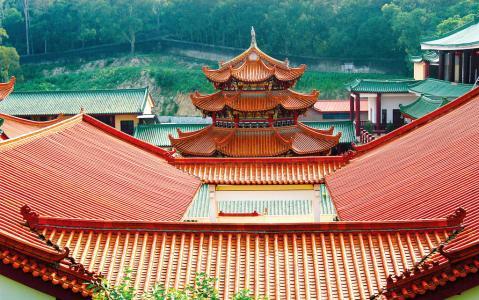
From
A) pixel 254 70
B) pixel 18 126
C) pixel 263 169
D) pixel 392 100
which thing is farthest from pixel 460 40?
pixel 18 126

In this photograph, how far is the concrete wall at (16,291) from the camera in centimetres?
781

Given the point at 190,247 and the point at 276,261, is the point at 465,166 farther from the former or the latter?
the point at 190,247

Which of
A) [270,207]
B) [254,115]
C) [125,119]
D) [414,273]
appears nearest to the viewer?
[414,273]

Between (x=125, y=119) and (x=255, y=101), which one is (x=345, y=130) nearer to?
(x=255, y=101)

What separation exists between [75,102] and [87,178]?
3254 centimetres

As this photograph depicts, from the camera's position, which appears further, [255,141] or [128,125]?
[128,125]

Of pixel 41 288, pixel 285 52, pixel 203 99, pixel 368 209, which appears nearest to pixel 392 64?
A: pixel 285 52

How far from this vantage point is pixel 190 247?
8414mm

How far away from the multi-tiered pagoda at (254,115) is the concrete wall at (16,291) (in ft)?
51.4

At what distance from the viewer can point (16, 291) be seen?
7840 millimetres

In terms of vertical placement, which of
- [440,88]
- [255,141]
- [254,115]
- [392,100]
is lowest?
[392,100]

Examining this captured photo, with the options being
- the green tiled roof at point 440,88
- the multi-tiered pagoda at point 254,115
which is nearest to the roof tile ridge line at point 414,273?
the multi-tiered pagoda at point 254,115

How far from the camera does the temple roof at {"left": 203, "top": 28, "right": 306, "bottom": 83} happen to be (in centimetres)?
2431

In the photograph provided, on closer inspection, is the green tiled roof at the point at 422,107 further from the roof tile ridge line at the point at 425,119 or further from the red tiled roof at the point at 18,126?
the red tiled roof at the point at 18,126
